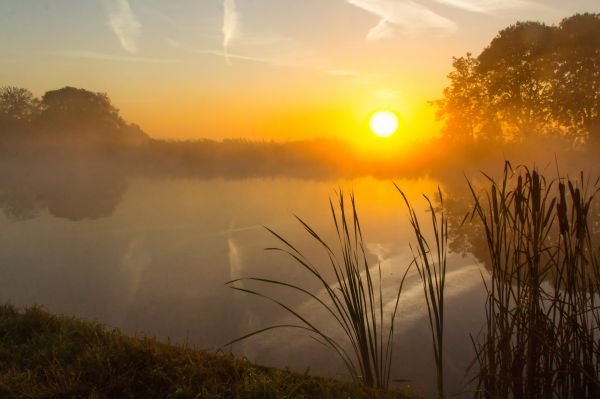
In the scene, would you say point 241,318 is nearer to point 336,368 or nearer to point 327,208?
point 336,368

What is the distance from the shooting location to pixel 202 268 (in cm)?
678

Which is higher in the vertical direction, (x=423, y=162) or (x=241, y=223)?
(x=423, y=162)

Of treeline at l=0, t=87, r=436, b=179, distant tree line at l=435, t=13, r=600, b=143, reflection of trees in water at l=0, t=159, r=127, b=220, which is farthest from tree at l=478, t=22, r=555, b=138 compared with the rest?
reflection of trees in water at l=0, t=159, r=127, b=220

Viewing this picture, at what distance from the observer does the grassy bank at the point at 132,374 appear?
249cm

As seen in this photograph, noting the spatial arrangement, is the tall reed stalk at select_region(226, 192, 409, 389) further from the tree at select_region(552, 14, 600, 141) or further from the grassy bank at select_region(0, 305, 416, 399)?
the tree at select_region(552, 14, 600, 141)

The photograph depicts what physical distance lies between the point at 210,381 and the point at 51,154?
34.8m

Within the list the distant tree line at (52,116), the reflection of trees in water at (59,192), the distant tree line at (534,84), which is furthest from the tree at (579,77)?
the distant tree line at (52,116)

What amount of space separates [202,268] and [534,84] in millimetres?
18784

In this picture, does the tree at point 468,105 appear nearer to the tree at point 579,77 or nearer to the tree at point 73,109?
the tree at point 579,77

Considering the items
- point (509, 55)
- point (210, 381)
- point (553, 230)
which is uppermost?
point (509, 55)

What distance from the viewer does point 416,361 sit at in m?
3.89

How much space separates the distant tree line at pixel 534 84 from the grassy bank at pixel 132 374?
19.0 metres

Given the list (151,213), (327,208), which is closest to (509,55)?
(327,208)

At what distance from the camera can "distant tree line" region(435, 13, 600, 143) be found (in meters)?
17.1
